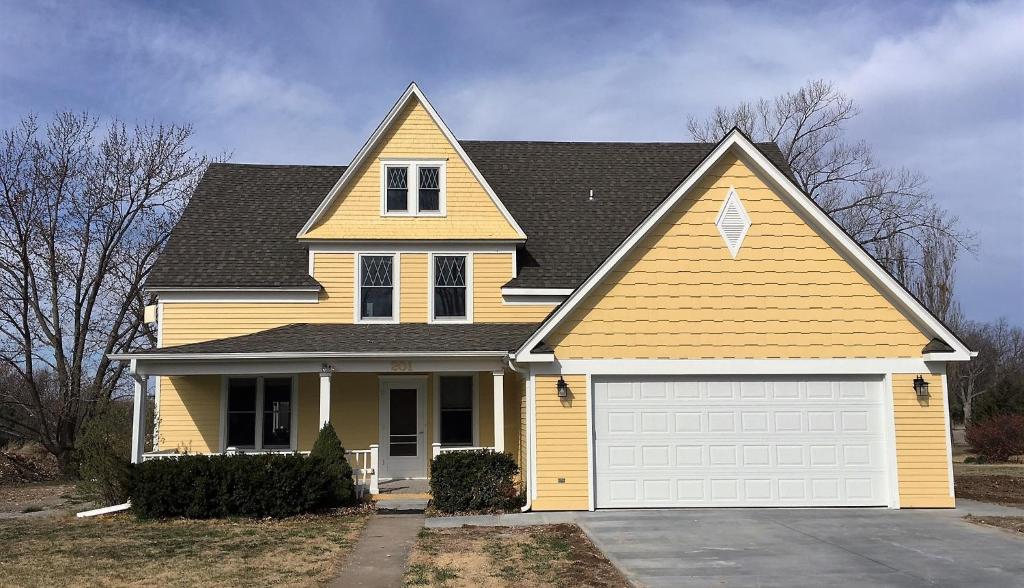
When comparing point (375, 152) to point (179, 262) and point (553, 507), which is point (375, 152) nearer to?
point (179, 262)

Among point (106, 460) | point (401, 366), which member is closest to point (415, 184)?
point (401, 366)

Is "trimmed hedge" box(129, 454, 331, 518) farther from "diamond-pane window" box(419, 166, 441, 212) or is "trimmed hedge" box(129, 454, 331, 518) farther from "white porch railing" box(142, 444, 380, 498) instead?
"diamond-pane window" box(419, 166, 441, 212)

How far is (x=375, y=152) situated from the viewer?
19.2 metres

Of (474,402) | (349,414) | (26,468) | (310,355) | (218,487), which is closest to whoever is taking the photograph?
(218,487)

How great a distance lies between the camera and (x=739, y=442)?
14422 millimetres

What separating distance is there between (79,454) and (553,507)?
13444 millimetres

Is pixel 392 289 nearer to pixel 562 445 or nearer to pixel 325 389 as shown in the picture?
pixel 325 389

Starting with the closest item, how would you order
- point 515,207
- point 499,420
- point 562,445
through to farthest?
point 562,445, point 499,420, point 515,207

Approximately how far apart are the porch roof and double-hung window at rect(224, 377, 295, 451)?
1.30 m

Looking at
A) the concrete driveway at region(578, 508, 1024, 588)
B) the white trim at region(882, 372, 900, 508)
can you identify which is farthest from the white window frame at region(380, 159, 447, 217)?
the white trim at region(882, 372, 900, 508)

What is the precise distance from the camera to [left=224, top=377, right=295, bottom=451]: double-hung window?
59.8 ft

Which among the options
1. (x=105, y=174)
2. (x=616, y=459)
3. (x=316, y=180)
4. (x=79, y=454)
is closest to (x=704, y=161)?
(x=616, y=459)

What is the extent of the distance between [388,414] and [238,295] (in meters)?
4.40

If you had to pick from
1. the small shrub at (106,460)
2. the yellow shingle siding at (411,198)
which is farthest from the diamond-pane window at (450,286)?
the small shrub at (106,460)
